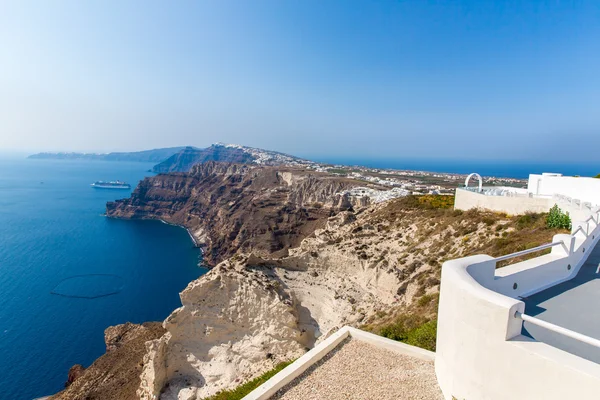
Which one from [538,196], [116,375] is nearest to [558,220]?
[538,196]

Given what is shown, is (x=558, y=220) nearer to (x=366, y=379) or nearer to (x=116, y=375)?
(x=366, y=379)

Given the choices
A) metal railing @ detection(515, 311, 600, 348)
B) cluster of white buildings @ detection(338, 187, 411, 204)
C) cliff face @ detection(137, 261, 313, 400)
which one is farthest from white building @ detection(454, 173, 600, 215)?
cluster of white buildings @ detection(338, 187, 411, 204)

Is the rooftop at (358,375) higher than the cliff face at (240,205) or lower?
higher

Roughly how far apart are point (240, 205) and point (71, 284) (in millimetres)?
39900

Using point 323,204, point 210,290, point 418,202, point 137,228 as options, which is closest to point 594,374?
point 210,290

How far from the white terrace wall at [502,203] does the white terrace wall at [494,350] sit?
12.8 meters

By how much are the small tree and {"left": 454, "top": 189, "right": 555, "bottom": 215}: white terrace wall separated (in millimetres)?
2387

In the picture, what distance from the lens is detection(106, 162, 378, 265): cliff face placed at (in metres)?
Result: 57.5

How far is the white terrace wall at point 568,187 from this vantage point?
552 inches

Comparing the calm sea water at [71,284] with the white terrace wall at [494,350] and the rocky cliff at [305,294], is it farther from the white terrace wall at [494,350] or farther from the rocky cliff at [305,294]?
the white terrace wall at [494,350]

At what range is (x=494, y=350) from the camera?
342cm

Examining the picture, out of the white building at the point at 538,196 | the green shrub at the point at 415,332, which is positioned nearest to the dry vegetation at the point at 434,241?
the green shrub at the point at 415,332

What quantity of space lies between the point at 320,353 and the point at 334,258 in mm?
13644

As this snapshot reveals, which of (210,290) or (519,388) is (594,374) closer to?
(519,388)
